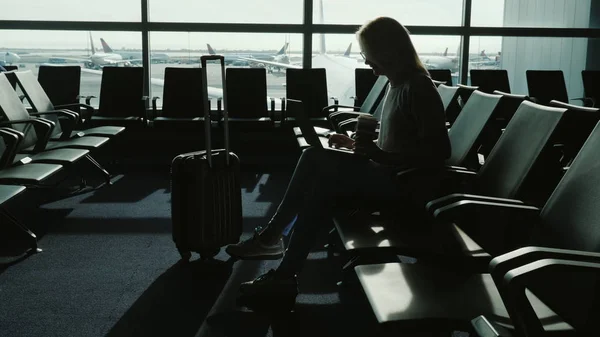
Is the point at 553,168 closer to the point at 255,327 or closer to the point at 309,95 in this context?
the point at 255,327

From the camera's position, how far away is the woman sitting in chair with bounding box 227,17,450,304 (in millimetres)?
2490

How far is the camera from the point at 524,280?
1.25 metres

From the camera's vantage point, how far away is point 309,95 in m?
6.45

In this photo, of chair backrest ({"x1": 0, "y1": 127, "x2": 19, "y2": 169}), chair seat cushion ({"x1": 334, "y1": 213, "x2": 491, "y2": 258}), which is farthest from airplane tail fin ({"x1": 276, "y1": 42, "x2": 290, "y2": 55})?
chair seat cushion ({"x1": 334, "y1": 213, "x2": 491, "y2": 258})

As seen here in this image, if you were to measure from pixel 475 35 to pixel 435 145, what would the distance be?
5.04m

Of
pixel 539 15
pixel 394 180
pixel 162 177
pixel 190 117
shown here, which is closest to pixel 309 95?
pixel 190 117

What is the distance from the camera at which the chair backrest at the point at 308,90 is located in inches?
254

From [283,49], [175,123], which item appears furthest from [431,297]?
[283,49]

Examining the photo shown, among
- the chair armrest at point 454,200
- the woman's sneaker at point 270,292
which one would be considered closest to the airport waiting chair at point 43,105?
the woman's sneaker at point 270,292

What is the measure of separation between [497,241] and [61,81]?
Answer: 542 cm

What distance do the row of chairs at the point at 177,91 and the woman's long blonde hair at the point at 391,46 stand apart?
3532 mm

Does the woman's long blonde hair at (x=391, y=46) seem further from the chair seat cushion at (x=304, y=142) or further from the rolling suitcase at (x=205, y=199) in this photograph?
the chair seat cushion at (x=304, y=142)

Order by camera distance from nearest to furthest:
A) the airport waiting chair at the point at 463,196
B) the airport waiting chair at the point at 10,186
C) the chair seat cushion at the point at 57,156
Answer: the airport waiting chair at the point at 463,196 < the airport waiting chair at the point at 10,186 < the chair seat cushion at the point at 57,156

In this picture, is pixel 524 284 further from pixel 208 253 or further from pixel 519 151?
pixel 208 253
